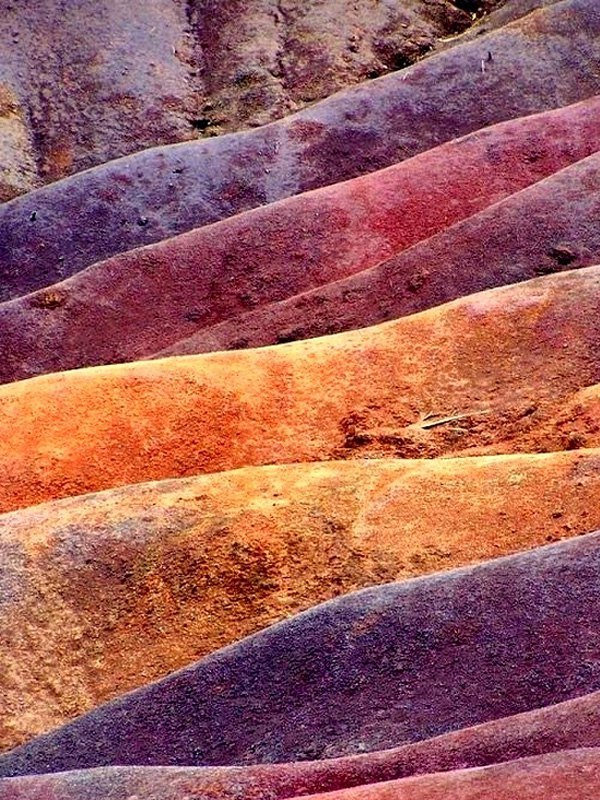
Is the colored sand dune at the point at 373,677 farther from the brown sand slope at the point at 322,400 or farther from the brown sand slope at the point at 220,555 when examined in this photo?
the brown sand slope at the point at 322,400

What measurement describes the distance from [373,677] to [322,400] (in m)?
7.37

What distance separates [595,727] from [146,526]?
23.4 feet

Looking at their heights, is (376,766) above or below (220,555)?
above

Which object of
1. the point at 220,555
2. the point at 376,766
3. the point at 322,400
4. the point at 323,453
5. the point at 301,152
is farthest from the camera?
the point at 301,152

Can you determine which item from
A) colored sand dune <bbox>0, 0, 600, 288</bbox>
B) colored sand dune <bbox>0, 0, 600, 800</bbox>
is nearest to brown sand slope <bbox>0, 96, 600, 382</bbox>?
colored sand dune <bbox>0, 0, 600, 800</bbox>

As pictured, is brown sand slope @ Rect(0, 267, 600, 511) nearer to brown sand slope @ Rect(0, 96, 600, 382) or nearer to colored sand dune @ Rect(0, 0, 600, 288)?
brown sand slope @ Rect(0, 96, 600, 382)

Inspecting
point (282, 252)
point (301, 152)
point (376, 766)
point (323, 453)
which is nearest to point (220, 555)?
point (323, 453)

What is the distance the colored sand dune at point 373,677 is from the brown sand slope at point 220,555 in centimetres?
160

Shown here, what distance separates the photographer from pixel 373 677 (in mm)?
12320

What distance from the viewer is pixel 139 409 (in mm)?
19500

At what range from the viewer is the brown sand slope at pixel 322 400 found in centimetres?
1848

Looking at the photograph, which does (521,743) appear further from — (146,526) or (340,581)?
(146,526)

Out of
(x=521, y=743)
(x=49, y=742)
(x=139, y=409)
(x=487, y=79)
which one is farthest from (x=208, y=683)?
(x=487, y=79)

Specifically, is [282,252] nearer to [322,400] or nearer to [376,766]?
[322,400]
